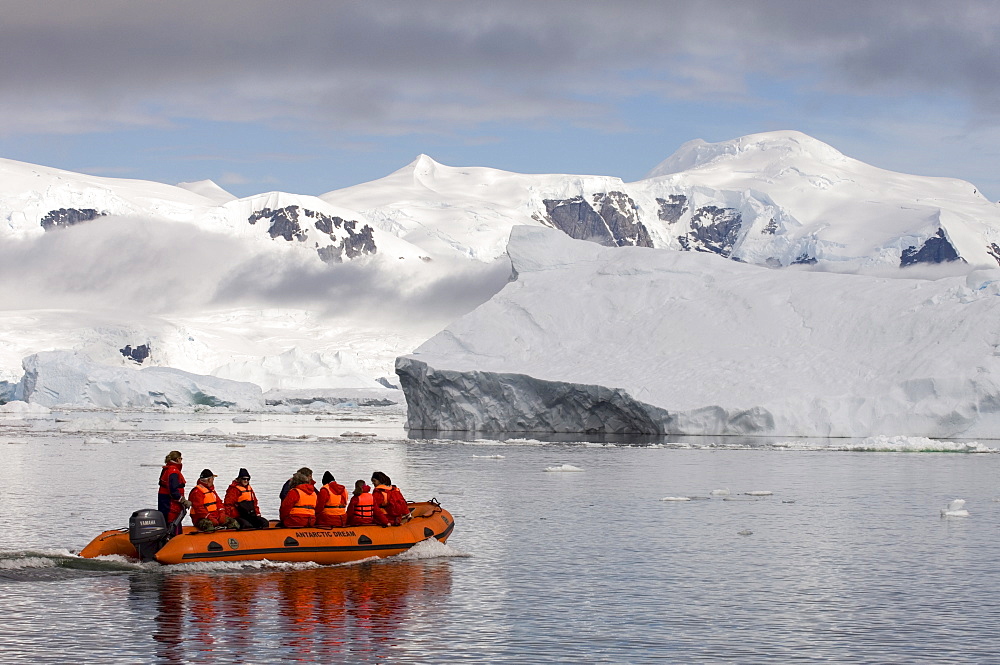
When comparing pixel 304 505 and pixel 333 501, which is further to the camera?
pixel 333 501

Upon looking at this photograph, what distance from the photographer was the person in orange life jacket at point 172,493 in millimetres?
16484

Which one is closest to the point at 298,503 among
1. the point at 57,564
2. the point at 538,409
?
the point at 57,564

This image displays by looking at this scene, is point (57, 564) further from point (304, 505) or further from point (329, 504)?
point (329, 504)

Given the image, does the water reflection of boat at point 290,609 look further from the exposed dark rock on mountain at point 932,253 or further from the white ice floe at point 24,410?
the exposed dark rock on mountain at point 932,253

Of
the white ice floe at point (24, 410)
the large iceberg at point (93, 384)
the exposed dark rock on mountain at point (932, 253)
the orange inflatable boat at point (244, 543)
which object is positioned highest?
the exposed dark rock on mountain at point (932, 253)

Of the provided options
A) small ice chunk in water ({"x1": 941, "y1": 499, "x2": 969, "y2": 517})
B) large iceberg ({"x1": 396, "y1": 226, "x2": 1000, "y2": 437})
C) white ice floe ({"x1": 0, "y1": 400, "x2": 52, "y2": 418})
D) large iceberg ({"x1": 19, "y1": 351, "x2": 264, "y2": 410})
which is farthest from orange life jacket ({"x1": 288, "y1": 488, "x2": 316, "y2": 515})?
large iceberg ({"x1": 19, "y1": 351, "x2": 264, "y2": 410})

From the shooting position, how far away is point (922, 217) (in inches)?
7613

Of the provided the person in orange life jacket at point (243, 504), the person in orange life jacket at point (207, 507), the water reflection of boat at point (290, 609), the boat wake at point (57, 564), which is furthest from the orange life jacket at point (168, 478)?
the water reflection of boat at point (290, 609)

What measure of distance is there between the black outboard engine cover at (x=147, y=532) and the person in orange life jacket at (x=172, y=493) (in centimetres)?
43

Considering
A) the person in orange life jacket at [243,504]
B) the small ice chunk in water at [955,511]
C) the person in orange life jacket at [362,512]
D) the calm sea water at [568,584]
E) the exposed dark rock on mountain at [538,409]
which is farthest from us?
the exposed dark rock on mountain at [538,409]

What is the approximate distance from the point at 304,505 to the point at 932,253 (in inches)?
6952

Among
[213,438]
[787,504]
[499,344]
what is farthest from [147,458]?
[787,504]

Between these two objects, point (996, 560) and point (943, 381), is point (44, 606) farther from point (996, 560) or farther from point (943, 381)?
point (943, 381)

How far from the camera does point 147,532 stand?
627 inches
